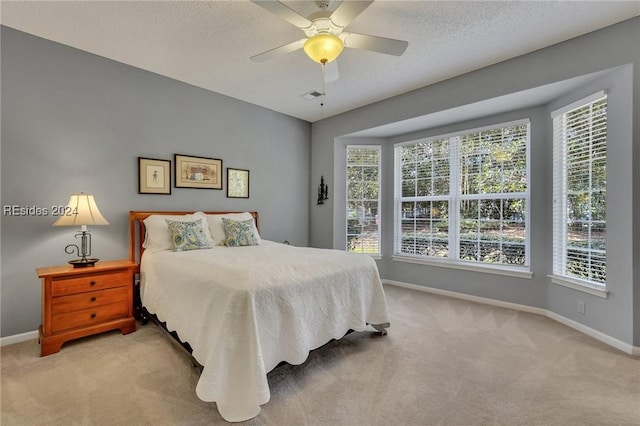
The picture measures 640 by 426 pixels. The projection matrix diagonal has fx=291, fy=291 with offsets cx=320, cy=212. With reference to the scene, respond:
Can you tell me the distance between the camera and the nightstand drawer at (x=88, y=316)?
249 cm

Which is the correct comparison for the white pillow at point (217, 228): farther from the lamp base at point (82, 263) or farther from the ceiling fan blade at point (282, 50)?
the ceiling fan blade at point (282, 50)

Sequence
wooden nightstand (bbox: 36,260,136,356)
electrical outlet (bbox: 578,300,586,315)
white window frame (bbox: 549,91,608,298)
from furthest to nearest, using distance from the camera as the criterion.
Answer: white window frame (bbox: 549,91,608,298) < electrical outlet (bbox: 578,300,586,315) < wooden nightstand (bbox: 36,260,136,356)

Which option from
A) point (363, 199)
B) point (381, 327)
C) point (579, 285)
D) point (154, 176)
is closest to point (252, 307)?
point (381, 327)

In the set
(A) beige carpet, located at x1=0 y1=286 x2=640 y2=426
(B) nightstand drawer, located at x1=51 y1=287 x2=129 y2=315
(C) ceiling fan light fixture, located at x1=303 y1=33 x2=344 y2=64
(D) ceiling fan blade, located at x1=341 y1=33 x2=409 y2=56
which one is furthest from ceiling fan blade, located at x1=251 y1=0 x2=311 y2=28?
(B) nightstand drawer, located at x1=51 y1=287 x2=129 y2=315

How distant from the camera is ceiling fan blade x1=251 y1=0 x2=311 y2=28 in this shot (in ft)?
5.97

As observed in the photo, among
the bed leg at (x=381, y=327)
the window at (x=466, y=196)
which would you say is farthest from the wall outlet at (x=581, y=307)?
the bed leg at (x=381, y=327)

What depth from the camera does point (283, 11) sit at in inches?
75.7

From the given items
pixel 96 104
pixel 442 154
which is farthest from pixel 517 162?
pixel 96 104

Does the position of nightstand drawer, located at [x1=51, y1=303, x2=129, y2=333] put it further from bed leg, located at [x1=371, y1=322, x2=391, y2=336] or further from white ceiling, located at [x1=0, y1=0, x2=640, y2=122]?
white ceiling, located at [x1=0, y1=0, x2=640, y2=122]

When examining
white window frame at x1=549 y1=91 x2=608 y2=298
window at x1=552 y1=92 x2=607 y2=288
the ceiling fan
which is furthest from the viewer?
white window frame at x1=549 y1=91 x2=608 y2=298

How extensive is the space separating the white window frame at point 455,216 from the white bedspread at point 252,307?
1931 millimetres

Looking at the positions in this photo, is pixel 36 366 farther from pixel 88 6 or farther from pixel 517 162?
pixel 517 162

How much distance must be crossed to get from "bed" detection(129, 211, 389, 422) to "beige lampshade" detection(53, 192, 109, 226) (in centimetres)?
54

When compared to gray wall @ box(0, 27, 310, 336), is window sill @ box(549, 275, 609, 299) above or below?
below
